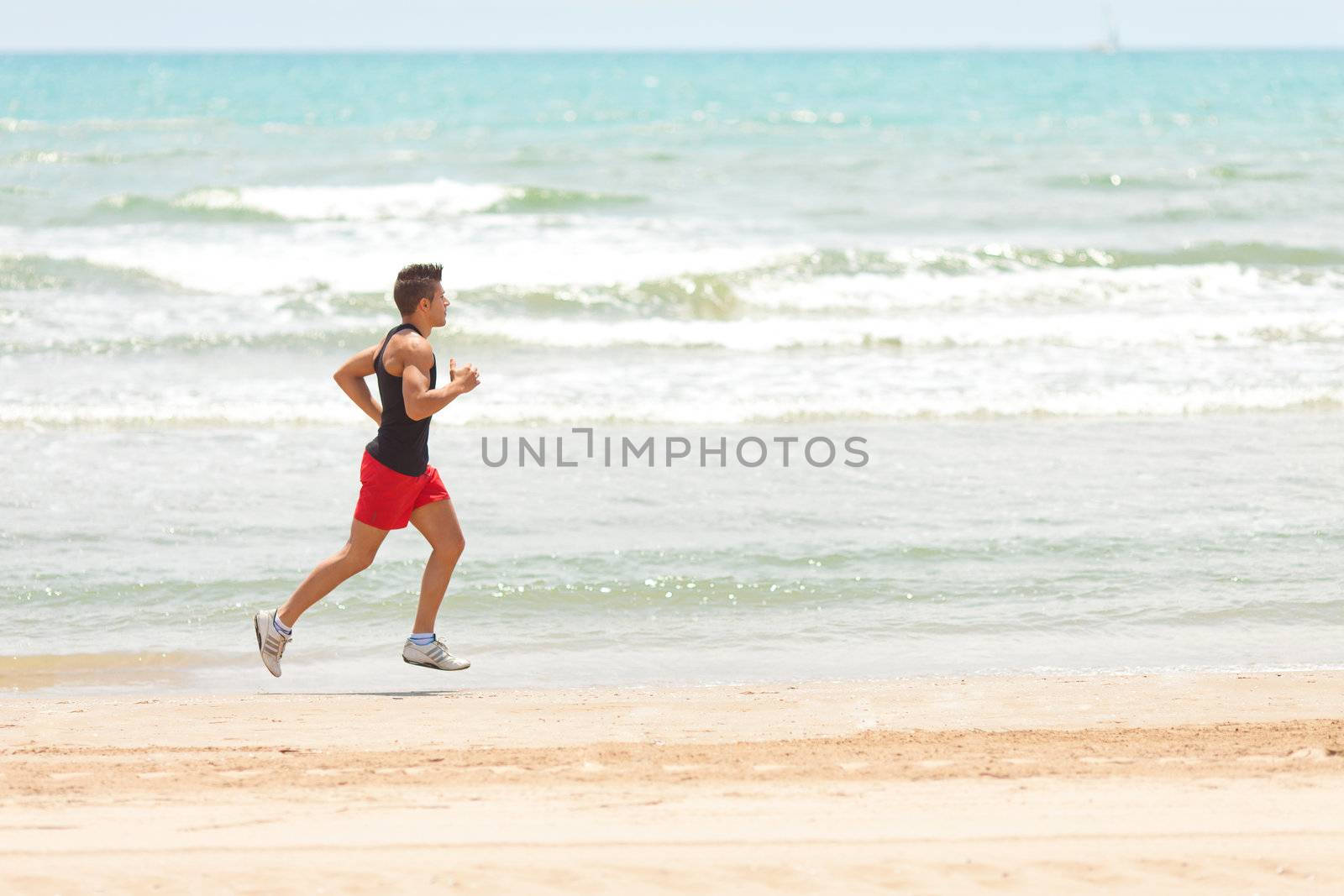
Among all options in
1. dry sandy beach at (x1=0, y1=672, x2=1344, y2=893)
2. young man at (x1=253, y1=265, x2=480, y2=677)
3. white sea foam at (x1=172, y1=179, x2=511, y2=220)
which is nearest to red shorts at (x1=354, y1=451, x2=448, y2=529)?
young man at (x1=253, y1=265, x2=480, y2=677)

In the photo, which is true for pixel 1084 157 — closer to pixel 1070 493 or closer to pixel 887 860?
pixel 1070 493

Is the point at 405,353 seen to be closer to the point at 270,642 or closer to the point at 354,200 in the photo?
the point at 270,642

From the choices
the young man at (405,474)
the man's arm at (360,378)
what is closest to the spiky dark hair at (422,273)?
the young man at (405,474)

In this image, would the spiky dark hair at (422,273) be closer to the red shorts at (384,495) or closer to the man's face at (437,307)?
the man's face at (437,307)

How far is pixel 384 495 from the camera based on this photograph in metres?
5.30

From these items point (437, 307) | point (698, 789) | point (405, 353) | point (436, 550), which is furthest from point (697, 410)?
point (698, 789)

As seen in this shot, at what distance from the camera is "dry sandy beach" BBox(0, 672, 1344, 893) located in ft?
11.5

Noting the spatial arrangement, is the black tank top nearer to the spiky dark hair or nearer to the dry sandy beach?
the spiky dark hair

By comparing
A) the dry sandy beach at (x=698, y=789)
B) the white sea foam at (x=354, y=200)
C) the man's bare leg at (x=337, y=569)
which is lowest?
the dry sandy beach at (x=698, y=789)

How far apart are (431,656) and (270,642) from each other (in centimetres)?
61

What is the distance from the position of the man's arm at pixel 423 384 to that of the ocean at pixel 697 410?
1.17 metres

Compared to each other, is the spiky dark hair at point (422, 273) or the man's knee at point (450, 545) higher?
the spiky dark hair at point (422, 273)

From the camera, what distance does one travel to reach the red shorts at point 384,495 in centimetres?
529

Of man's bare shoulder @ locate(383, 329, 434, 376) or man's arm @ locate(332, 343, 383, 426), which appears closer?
man's bare shoulder @ locate(383, 329, 434, 376)
